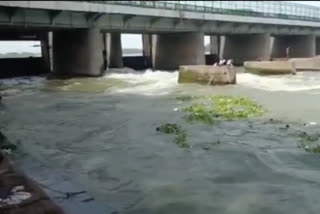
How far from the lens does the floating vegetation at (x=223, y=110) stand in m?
16.0

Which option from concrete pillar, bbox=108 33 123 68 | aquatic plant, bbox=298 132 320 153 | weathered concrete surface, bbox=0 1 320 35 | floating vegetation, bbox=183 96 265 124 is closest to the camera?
aquatic plant, bbox=298 132 320 153

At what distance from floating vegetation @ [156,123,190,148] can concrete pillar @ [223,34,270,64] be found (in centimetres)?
4213

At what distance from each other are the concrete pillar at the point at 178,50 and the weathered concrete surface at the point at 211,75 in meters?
15.9

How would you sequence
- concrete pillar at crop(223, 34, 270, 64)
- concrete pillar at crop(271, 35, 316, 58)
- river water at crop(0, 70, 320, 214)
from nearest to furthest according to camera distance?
river water at crop(0, 70, 320, 214) < concrete pillar at crop(223, 34, 270, 64) < concrete pillar at crop(271, 35, 316, 58)

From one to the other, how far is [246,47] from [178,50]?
13942mm

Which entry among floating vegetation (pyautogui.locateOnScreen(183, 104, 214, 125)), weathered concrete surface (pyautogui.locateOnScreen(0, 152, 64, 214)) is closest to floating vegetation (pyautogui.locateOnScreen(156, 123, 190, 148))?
floating vegetation (pyautogui.locateOnScreen(183, 104, 214, 125))

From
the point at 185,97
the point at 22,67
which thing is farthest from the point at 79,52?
the point at 185,97

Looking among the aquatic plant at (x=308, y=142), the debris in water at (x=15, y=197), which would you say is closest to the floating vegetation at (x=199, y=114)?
the aquatic plant at (x=308, y=142)

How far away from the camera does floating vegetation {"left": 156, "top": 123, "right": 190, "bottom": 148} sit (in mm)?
12000

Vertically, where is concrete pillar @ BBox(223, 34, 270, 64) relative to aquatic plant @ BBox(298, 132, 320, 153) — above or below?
above

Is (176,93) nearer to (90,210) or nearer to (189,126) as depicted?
(189,126)

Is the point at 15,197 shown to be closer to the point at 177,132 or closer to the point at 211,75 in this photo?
the point at 177,132

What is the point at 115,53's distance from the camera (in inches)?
1818

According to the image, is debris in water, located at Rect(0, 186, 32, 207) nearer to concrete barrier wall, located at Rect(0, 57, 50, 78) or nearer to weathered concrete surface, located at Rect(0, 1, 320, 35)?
weathered concrete surface, located at Rect(0, 1, 320, 35)
